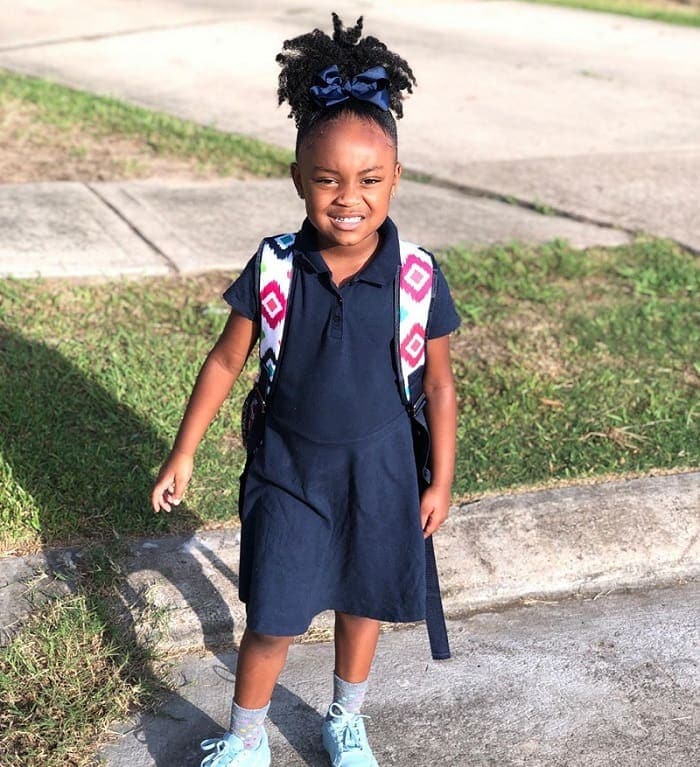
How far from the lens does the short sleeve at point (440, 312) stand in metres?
2.55

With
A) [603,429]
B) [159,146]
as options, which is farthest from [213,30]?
[603,429]

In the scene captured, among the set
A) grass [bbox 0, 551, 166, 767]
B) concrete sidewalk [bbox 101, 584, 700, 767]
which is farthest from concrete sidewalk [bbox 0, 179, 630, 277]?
concrete sidewalk [bbox 101, 584, 700, 767]

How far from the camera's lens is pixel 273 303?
2.49 meters

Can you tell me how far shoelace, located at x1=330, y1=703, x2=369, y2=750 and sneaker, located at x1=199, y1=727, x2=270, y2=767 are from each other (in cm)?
16

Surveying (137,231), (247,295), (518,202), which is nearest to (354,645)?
(247,295)

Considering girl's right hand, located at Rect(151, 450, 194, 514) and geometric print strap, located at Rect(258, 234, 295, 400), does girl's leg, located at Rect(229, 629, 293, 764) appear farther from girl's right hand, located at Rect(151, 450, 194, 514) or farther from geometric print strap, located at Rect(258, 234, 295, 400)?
geometric print strap, located at Rect(258, 234, 295, 400)

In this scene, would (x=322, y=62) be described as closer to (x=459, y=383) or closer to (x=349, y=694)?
A: (x=349, y=694)

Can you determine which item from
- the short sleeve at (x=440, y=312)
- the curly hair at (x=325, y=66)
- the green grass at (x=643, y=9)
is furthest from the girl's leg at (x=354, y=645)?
the green grass at (x=643, y=9)

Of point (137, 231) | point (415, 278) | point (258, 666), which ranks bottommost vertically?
point (258, 666)

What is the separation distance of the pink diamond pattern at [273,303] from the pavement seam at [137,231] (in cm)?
251

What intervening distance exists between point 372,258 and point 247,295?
0.25m

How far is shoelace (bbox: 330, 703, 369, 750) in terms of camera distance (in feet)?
8.87

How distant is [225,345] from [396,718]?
95cm

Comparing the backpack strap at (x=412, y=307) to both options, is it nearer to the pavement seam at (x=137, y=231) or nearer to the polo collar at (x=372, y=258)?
the polo collar at (x=372, y=258)
